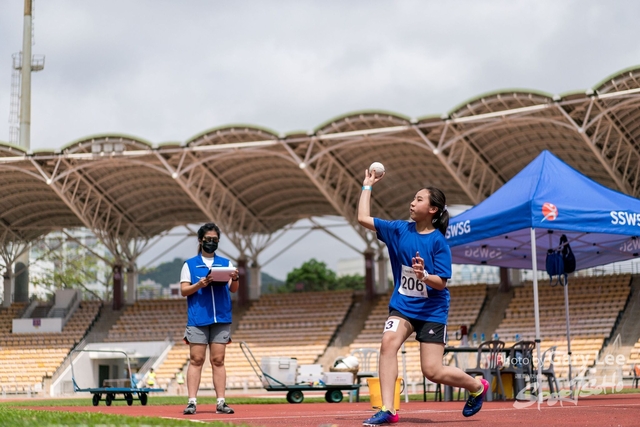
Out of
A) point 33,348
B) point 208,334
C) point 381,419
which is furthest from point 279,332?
point 381,419

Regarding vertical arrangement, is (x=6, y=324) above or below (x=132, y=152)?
below

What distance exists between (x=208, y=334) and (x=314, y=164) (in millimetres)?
24401

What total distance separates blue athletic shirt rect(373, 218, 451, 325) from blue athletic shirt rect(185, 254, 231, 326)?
2747 millimetres

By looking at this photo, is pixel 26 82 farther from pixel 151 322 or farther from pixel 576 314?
pixel 576 314

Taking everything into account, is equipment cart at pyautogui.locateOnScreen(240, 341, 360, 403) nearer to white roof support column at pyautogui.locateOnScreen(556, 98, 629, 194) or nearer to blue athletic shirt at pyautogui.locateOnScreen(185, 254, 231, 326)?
blue athletic shirt at pyautogui.locateOnScreen(185, 254, 231, 326)

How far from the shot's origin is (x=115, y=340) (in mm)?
40125

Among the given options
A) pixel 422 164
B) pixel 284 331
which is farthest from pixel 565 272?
pixel 284 331

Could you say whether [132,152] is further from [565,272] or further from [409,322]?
[409,322]

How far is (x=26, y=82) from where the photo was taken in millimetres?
47594

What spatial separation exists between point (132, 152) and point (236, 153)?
3.79m

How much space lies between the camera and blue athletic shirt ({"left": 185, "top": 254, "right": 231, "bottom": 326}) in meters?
9.13

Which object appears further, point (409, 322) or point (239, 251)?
point (239, 251)

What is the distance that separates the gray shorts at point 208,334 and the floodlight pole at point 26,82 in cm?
4019

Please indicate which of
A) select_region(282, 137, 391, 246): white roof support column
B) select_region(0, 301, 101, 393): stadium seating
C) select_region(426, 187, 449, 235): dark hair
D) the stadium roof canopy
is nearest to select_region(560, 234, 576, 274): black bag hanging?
select_region(426, 187, 449, 235): dark hair
